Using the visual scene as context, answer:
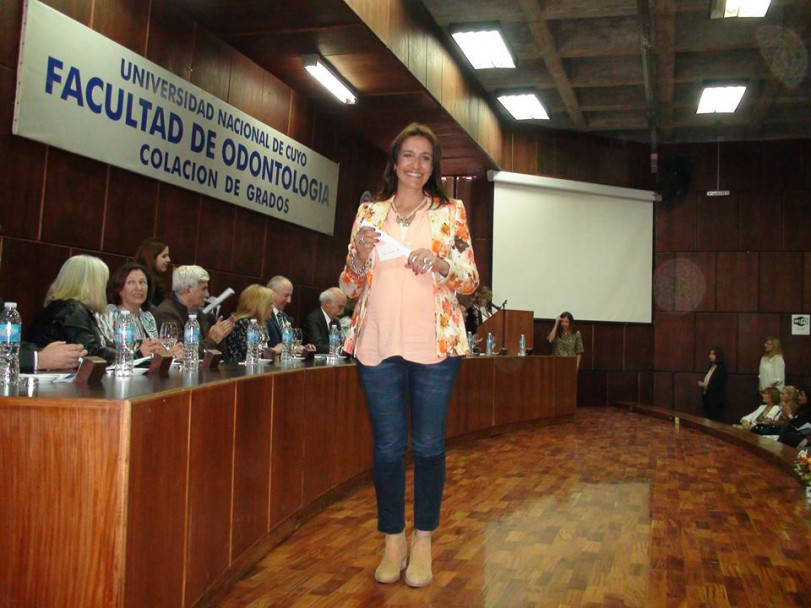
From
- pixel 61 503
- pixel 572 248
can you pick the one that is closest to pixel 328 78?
pixel 61 503

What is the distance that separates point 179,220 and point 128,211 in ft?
1.59

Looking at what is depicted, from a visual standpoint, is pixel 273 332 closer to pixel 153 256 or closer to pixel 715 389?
pixel 153 256

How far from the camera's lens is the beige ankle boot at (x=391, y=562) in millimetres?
2311

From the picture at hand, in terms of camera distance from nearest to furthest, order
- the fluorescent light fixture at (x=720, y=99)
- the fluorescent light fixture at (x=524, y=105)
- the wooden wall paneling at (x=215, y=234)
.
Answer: the wooden wall paneling at (x=215, y=234) → the fluorescent light fixture at (x=720, y=99) → the fluorescent light fixture at (x=524, y=105)

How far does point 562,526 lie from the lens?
10.5 feet

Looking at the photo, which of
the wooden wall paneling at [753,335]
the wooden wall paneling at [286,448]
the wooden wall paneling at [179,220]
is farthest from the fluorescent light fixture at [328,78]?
the wooden wall paneling at [753,335]

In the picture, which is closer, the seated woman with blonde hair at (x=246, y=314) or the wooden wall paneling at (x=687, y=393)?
the seated woman with blonde hair at (x=246, y=314)

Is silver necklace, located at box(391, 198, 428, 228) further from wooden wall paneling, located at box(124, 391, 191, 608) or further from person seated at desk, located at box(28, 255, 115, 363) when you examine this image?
person seated at desk, located at box(28, 255, 115, 363)

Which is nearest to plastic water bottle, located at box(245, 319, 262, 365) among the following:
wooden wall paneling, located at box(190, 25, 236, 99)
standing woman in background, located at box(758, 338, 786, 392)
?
wooden wall paneling, located at box(190, 25, 236, 99)

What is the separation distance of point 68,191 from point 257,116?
198cm

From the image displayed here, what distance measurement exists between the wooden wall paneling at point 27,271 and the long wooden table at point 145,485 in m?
1.60

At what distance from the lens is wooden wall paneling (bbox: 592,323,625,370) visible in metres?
9.96

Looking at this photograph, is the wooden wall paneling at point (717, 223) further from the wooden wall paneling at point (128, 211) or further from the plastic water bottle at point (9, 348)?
the plastic water bottle at point (9, 348)

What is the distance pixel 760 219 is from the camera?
982 centimetres
